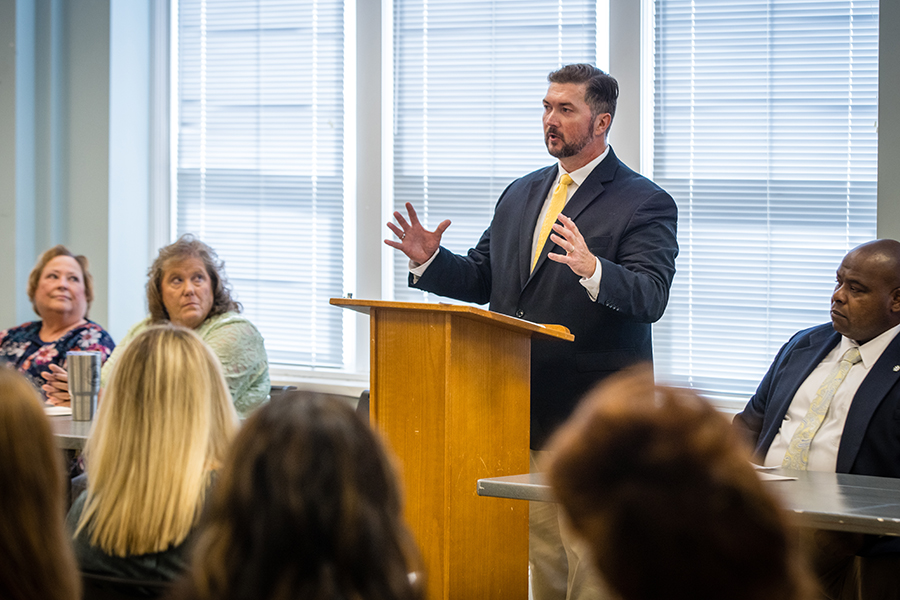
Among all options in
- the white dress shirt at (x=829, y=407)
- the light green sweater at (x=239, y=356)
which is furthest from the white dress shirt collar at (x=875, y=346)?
the light green sweater at (x=239, y=356)

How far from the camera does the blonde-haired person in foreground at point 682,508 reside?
73cm

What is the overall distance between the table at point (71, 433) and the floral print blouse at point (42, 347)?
837 millimetres

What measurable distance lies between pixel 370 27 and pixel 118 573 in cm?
347

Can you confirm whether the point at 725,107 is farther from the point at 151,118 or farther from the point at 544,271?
the point at 151,118

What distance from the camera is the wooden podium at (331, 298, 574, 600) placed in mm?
2161

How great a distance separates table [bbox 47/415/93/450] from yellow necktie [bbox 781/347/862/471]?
219 cm

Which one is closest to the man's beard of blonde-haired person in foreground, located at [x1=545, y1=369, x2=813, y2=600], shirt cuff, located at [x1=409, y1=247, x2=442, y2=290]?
shirt cuff, located at [x1=409, y1=247, x2=442, y2=290]

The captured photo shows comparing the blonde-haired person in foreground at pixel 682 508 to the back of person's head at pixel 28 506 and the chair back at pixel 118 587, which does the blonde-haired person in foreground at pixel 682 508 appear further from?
the chair back at pixel 118 587

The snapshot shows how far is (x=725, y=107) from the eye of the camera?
12.7ft

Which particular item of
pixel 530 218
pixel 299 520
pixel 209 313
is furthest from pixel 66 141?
pixel 299 520

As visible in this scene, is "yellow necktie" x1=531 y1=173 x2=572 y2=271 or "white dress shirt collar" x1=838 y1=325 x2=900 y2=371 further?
"yellow necktie" x1=531 y1=173 x2=572 y2=271

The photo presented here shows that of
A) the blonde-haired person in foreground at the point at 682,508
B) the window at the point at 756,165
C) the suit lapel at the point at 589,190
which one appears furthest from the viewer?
the window at the point at 756,165

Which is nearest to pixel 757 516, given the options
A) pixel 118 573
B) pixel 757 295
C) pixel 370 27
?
pixel 118 573

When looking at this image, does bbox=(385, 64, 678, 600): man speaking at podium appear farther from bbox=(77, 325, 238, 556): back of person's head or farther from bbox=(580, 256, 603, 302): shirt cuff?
bbox=(77, 325, 238, 556): back of person's head
